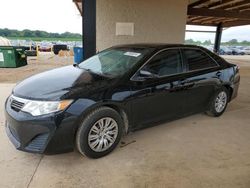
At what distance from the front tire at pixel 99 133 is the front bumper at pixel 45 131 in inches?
4.9

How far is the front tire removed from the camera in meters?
2.50

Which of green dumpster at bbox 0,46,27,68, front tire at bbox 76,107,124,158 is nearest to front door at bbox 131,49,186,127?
front tire at bbox 76,107,124,158

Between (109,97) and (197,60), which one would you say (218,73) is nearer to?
(197,60)

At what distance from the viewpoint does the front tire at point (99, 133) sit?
8.19 feet

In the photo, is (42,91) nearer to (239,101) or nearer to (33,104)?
(33,104)

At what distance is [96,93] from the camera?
2.54m

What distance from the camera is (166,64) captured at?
10.7ft

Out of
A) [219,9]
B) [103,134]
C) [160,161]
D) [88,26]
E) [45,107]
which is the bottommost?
[160,161]

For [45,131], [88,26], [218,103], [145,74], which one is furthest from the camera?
[88,26]

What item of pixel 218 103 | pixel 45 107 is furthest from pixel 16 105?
pixel 218 103

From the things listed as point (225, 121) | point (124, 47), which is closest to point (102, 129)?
point (124, 47)

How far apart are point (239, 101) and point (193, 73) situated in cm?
261

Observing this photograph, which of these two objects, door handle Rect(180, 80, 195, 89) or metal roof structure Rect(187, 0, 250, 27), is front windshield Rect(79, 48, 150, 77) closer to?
door handle Rect(180, 80, 195, 89)

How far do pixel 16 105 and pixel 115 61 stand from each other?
149 cm
